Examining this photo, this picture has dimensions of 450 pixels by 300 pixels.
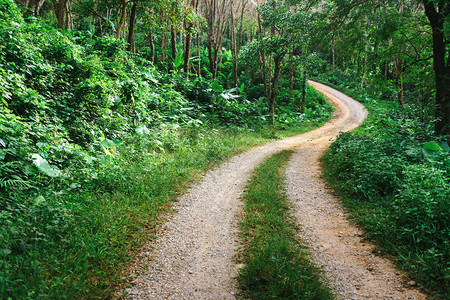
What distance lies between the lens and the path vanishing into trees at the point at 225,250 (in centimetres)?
315

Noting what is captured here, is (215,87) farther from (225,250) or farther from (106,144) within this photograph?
(225,250)

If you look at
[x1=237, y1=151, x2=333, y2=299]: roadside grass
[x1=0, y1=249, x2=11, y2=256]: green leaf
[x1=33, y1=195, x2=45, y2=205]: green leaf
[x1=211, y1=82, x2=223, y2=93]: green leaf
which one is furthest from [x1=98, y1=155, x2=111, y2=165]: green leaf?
[x1=211, y1=82, x2=223, y2=93]: green leaf

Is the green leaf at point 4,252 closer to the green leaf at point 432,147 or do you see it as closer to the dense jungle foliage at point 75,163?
the dense jungle foliage at point 75,163

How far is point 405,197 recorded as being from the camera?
4.77 metres

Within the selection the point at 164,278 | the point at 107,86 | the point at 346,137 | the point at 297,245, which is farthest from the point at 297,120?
the point at 164,278

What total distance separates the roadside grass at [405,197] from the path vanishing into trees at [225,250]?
0.93 feet

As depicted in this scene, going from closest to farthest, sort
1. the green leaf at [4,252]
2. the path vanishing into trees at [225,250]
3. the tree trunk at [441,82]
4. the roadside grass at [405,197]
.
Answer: the green leaf at [4,252]
the path vanishing into trees at [225,250]
the roadside grass at [405,197]
the tree trunk at [441,82]

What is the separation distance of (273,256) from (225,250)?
799 mm

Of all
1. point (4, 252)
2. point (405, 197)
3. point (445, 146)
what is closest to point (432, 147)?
point (445, 146)

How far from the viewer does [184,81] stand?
1473cm

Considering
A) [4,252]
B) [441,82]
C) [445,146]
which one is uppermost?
[441,82]

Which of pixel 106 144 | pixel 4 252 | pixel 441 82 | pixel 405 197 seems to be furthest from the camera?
pixel 441 82

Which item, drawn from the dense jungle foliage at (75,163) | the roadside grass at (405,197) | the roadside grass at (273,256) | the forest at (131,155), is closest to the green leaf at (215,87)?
the forest at (131,155)

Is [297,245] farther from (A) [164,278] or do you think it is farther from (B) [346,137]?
(B) [346,137]
